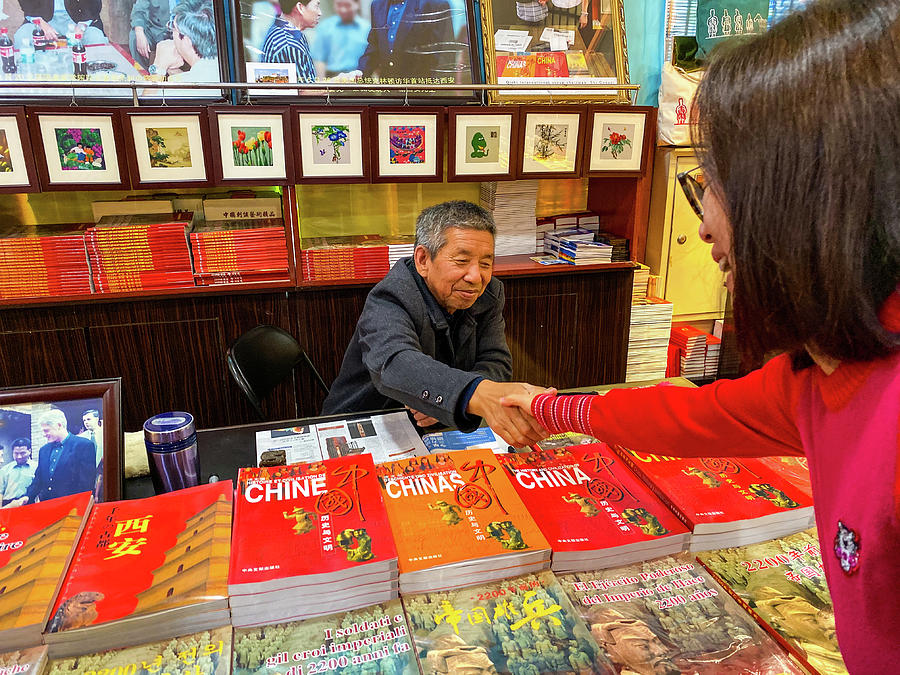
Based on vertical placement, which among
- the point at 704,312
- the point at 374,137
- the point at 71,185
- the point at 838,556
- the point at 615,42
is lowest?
the point at 704,312

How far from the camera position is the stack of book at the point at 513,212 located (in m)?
3.26

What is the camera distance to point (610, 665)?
0.77 m

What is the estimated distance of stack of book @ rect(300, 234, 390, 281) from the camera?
116 inches

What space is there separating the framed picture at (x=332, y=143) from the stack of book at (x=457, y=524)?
6.32ft

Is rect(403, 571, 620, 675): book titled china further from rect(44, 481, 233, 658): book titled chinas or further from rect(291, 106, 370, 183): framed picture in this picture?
rect(291, 106, 370, 183): framed picture

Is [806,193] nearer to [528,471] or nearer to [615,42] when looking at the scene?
[528,471]

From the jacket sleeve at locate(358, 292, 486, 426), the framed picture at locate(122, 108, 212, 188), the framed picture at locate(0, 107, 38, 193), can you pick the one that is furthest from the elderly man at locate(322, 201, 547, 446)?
the framed picture at locate(0, 107, 38, 193)

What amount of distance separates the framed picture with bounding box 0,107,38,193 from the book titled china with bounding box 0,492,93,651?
2022mm

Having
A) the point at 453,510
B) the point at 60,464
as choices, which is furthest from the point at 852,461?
the point at 60,464

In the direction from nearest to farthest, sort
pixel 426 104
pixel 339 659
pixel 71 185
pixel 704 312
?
1. pixel 339 659
2. pixel 71 185
3. pixel 426 104
4. pixel 704 312

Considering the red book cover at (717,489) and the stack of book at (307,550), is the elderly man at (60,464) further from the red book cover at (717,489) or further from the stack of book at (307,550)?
the red book cover at (717,489)

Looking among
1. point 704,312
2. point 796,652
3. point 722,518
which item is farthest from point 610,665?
point 704,312

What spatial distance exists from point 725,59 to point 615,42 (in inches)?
112

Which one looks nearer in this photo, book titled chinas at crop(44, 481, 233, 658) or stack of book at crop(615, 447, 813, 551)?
book titled chinas at crop(44, 481, 233, 658)
